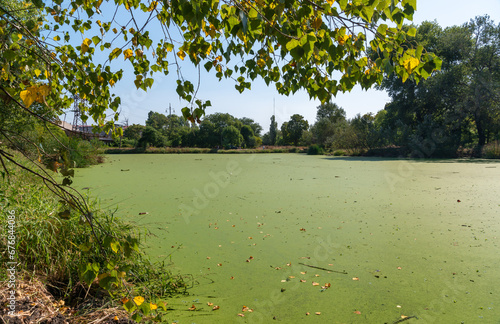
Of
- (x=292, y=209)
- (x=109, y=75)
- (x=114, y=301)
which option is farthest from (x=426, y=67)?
(x=292, y=209)

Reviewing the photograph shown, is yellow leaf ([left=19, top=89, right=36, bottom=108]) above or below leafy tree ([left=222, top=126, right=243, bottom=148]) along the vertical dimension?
below

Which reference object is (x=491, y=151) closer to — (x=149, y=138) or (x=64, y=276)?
(x=64, y=276)

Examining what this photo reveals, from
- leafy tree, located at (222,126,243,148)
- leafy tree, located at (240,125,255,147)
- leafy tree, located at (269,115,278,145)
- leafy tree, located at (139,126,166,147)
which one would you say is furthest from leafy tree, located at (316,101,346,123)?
leafy tree, located at (139,126,166,147)

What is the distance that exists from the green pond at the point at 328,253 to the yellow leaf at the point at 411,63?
98cm

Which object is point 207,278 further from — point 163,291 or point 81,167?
point 81,167

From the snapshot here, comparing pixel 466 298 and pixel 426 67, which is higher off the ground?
pixel 426 67

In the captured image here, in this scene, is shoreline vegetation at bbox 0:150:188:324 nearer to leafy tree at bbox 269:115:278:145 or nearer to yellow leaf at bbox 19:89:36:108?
yellow leaf at bbox 19:89:36:108

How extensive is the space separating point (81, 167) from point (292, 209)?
564 cm

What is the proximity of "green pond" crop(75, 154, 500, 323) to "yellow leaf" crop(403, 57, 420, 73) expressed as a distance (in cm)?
98

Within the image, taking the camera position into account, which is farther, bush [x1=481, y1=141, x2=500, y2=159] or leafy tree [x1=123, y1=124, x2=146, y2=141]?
leafy tree [x1=123, y1=124, x2=146, y2=141]

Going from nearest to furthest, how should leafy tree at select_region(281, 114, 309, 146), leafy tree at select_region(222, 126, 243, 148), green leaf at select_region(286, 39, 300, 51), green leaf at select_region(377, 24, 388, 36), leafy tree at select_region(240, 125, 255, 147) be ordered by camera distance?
1. green leaf at select_region(286, 39, 300, 51)
2. green leaf at select_region(377, 24, 388, 36)
3. leafy tree at select_region(222, 126, 243, 148)
4. leafy tree at select_region(240, 125, 255, 147)
5. leafy tree at select_region(281, 114, 309, 146)

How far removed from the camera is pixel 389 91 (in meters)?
15.4

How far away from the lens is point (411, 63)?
3.14 feet

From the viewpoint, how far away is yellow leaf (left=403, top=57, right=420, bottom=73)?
3.13ft
